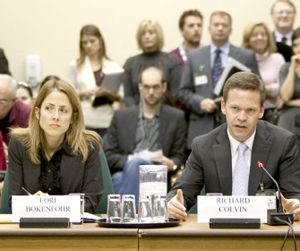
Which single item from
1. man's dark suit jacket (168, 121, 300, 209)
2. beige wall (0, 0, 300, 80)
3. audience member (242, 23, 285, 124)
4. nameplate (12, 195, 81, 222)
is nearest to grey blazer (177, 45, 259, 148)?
audience member (242, 23, 285, 124)

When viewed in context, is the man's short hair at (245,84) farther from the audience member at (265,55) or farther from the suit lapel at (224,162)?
the audience member at (265,55)

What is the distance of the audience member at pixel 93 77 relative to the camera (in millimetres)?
6629

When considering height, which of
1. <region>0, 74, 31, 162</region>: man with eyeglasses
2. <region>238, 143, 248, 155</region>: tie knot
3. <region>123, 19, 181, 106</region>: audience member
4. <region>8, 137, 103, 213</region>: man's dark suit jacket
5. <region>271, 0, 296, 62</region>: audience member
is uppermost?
<region>271, 0, 296, 62</region>: audience member

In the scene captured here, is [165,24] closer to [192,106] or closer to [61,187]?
[192,106]

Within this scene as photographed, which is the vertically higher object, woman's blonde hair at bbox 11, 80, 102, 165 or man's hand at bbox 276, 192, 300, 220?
woman's blonde hair at bbox 11, 80, 102, 165

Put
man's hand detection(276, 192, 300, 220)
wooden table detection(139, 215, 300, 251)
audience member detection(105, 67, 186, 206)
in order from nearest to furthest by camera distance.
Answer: wooden table detection(139, 215, 300, 251) → man's hand detection(276, 192, 300, 220) → audience member detection(105, 67, 186, 206)

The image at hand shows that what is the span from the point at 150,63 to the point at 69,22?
2176 millimetres

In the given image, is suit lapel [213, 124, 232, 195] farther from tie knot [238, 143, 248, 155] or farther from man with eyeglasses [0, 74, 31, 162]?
man with eyeglasses [0, 74, 31, 162]

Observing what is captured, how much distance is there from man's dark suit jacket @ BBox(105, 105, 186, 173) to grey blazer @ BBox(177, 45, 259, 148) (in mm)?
156

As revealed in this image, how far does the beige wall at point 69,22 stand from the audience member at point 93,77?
1677mm

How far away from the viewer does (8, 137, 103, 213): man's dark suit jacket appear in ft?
12.5

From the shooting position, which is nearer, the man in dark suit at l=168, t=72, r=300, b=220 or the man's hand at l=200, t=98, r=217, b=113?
the man in dark suit at l=168, t=72, r=300, b=220

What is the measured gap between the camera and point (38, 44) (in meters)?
8.41

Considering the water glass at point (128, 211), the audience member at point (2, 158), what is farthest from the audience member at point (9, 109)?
the water glass at point (128, 211)
